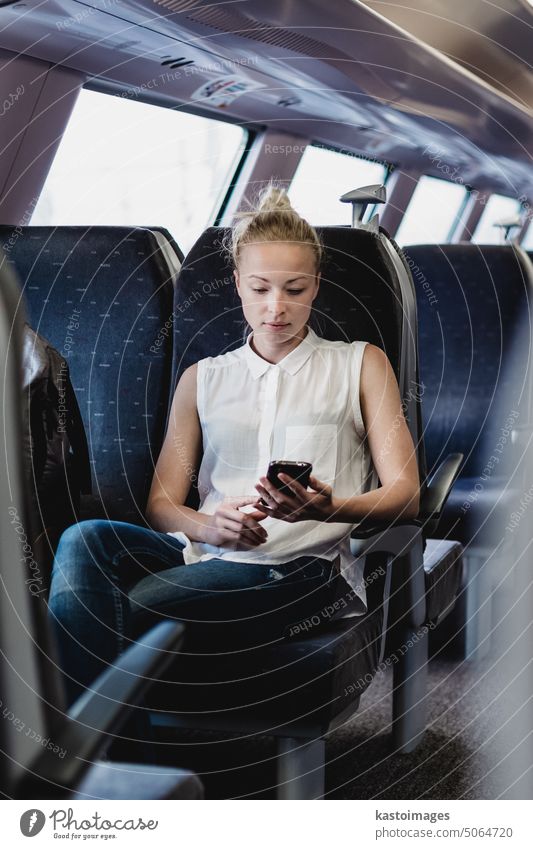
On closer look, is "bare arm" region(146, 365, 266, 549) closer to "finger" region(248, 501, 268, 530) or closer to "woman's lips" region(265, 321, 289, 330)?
"finger" region(248, 501, 268, 530)

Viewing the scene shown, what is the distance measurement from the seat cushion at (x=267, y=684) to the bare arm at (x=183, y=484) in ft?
0.58

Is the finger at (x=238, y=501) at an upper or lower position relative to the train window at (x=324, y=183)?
lower

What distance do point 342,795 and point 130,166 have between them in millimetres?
1321

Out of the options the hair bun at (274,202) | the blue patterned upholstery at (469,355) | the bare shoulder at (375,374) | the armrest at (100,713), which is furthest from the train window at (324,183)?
the blue patterned upholstery at (469,355)

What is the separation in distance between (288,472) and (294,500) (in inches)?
1.8

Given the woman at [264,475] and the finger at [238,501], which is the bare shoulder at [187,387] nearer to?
the woman at [264,475]

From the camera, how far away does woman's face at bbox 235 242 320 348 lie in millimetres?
1506

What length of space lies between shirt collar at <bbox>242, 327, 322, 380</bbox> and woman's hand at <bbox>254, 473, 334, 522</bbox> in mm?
268

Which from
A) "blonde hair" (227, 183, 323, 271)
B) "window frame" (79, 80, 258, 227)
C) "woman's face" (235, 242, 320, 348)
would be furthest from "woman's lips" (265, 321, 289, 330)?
"window frame" (79, 80, 258, 227)

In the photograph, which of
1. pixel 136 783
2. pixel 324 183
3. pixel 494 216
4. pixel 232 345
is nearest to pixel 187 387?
pixel 232 345

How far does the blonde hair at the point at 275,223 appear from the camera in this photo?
149 centimetres

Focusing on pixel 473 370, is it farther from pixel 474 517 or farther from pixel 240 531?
pixel 240 531

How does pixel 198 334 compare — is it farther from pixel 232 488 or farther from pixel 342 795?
pixel 342 795

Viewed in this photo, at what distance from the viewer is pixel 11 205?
90.4 inches
